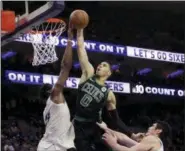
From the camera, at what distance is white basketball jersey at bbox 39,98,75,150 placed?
17.7ft

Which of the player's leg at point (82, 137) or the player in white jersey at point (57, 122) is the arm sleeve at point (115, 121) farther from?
the player in white jersey at point (57, 122)

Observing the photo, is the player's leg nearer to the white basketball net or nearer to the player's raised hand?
the player's raised hand

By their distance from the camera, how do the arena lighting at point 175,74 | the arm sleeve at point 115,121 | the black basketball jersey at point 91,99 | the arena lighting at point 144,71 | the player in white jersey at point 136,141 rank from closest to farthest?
the black basketball jersey at point 91,99 < the player in white jersey at point 136,141 < the arm sleeve at point 115,121 < the arena lighting at point 144,71 < the arena lighting at point 175,74

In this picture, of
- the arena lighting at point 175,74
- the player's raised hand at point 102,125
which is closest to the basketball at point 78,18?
the player's raised hand at point 102,125

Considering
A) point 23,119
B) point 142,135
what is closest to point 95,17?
point 23,119

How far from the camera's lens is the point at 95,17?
9.85 metres

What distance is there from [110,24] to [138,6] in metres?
0.65

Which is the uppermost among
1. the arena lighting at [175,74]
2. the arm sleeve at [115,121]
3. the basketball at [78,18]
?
the basketball at [78,18]

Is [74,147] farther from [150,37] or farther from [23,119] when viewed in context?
[150,37]

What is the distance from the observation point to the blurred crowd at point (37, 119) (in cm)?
827

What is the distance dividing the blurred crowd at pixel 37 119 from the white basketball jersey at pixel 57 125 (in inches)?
99.8

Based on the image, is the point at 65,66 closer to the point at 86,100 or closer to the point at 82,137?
the point at 86,100

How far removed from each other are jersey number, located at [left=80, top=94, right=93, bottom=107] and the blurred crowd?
2130 millimetres

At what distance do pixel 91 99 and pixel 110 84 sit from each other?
2932 millimetres
